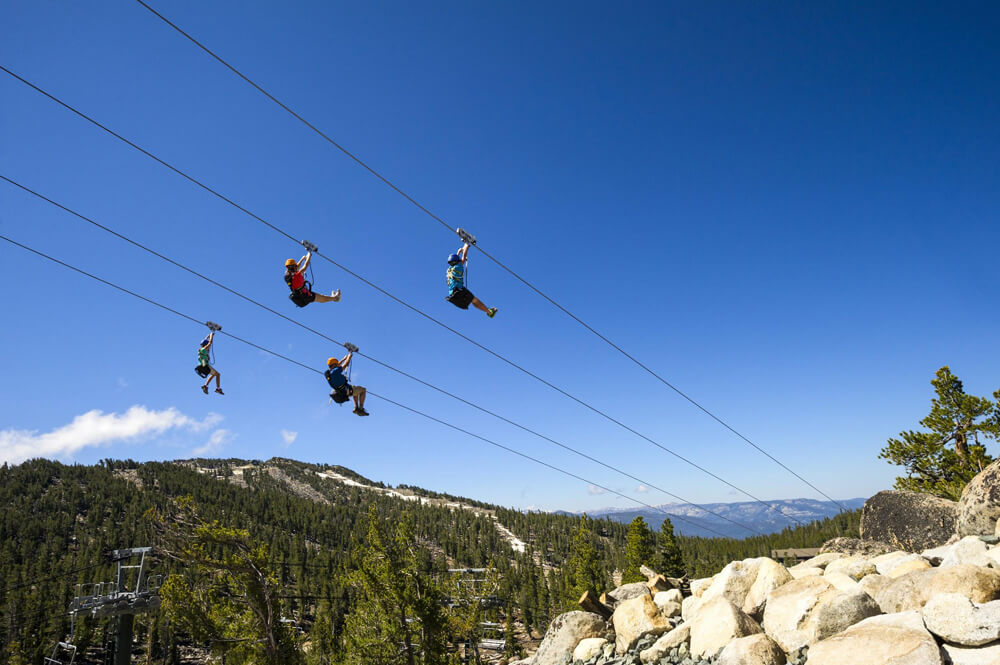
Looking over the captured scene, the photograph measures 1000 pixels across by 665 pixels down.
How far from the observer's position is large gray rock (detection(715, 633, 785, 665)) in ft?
32.4

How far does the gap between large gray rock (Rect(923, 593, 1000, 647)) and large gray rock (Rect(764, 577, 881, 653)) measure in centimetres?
163

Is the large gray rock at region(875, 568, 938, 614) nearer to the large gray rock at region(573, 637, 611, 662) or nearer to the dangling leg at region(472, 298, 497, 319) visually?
the large gray rock at region(573, 637, 611, 662)

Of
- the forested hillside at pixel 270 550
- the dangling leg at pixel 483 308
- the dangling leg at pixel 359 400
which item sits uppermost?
the dangling leg at pixel 483 308

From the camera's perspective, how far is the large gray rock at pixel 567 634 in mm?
15258

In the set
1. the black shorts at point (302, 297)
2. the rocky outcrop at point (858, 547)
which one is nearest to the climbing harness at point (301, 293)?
the black shorts at point (302, 297)

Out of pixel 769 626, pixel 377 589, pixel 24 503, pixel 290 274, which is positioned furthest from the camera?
pixel 24 503

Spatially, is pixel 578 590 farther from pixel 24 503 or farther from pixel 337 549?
pixel 24 503

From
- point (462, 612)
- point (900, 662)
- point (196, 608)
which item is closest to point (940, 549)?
point (900, 662)

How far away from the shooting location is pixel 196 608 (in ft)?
91.8

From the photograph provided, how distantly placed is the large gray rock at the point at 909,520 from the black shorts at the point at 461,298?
847 inches

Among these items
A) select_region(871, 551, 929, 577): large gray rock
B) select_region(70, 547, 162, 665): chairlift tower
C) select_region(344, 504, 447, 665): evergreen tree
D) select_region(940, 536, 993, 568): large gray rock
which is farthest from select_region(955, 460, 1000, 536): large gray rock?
select_region(70, 547, 162, 665): chairlift tower

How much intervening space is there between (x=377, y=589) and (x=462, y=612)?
641cm

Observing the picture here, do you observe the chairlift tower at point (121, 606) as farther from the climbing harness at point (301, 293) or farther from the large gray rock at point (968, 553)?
the large gray rock at point (968, 553)

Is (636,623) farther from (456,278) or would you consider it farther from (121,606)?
(121,606)
